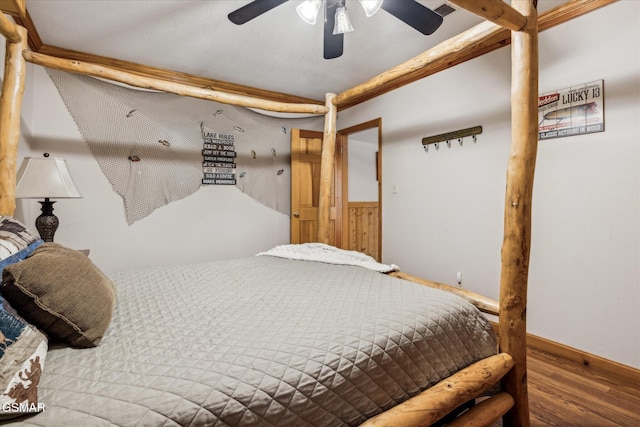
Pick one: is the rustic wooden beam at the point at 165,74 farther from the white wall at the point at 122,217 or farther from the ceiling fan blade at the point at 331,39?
the ceiling fan blade at the point at 331,39

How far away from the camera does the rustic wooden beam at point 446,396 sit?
98 cm

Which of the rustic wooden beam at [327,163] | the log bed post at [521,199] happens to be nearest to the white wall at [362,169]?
the rustic wooden beam at [327,163]

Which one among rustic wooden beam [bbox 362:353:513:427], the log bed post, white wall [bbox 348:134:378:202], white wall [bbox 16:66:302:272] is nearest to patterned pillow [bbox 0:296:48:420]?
rustic wooden beam [bbox 362:353:513:427]

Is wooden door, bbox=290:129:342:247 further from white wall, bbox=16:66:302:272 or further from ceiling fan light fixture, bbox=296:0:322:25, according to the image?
ceiling fan light fixture, bbox=296:0:322:25

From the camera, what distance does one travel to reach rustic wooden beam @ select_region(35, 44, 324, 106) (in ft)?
9.00

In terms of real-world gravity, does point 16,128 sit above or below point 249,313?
above

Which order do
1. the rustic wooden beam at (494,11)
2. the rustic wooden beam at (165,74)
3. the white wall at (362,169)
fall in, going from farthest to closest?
the white wall at (362,169) < the rustic wooden beam at (165,74) < the rustic wooden beam at (494,11)

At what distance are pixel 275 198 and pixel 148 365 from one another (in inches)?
112

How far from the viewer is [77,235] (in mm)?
2787

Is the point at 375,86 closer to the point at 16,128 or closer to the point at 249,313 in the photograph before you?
the point at 249,313

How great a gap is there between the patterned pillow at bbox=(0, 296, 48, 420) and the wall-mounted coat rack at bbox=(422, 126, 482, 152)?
2.82m

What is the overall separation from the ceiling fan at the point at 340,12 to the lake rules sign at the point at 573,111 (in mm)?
1002

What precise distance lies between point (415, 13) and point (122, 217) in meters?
2.78

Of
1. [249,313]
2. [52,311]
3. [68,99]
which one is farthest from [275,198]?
[52,311]
